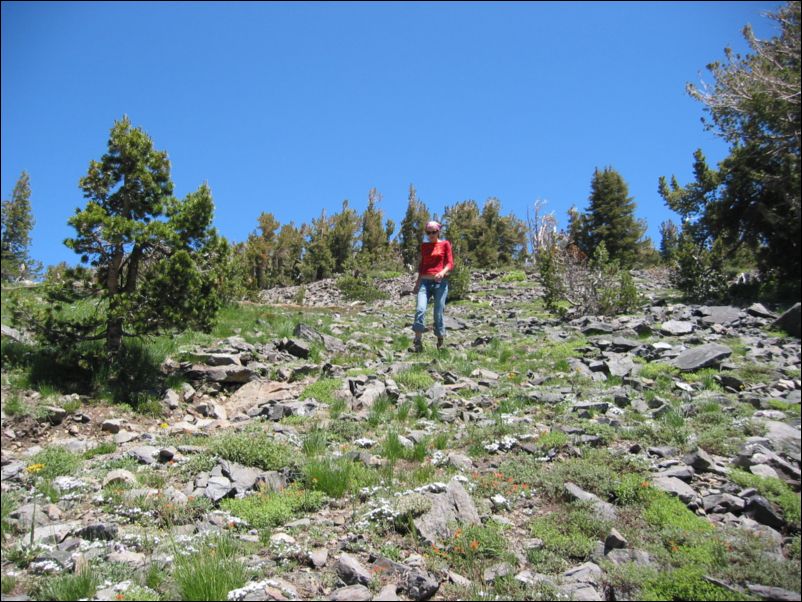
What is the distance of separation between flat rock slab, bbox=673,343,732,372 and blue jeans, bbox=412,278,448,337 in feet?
13.9

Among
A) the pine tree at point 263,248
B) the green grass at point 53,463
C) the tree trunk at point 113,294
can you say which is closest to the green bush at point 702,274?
the tree trunk at point 113,294

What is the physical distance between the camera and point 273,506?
4.09 m

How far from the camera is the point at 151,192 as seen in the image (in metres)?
7.20

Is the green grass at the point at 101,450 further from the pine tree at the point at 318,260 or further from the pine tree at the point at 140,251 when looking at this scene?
the pine tree at the point at 318,260

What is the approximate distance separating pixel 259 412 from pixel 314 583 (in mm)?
3932

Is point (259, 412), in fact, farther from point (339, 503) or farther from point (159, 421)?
point (339, 503)

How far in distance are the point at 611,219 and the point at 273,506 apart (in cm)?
4177

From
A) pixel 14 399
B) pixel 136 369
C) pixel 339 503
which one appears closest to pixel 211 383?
pixel 136 369

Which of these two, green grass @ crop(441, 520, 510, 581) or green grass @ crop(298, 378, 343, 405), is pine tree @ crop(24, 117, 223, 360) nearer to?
green grass @ crop(298, 378, 343, 405)

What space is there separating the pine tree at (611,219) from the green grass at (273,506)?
39692 millimetres

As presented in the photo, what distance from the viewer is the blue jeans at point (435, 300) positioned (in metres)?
9.80

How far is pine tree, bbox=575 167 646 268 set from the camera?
40.2 metres

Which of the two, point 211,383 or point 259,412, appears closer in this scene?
point 259,412

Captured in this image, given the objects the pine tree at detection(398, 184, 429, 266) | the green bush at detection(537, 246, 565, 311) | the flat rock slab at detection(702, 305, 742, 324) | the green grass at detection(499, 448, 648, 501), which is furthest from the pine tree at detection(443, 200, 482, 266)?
the green grass at detection(499, 448, 648, 501)
